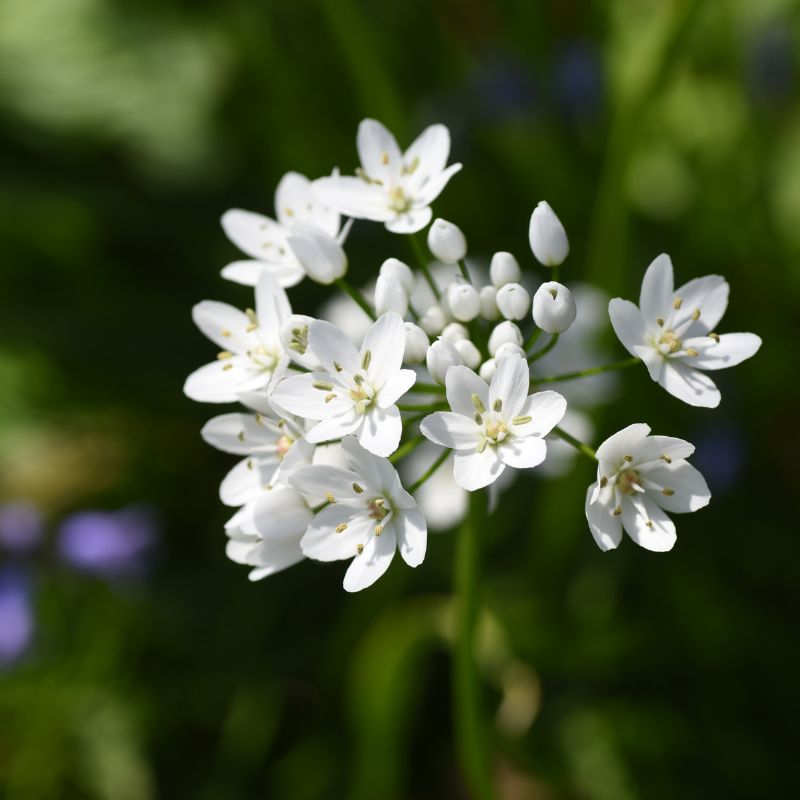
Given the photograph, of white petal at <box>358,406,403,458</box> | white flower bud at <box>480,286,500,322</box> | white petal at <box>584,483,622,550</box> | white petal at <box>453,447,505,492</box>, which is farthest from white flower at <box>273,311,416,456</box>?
white petal at <box>584,483,622,550</box>

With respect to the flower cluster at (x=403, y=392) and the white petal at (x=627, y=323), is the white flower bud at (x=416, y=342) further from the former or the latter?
the white petal at (x=627, y=323)

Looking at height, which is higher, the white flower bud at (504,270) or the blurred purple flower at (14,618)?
the white flower bud at (504,270)

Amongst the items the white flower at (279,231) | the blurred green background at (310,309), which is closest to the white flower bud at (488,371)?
the white flower at (279,231)

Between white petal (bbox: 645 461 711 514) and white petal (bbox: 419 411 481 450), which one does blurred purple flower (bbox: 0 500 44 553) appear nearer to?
white petal (bbox: 419 411 481 450)

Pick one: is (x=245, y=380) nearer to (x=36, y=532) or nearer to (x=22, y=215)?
(x=36, y=532)

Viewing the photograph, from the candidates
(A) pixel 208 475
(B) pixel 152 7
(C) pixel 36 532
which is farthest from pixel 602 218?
(B) pixel 152 7

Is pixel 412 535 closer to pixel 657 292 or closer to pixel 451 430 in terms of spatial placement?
pixel 451 430

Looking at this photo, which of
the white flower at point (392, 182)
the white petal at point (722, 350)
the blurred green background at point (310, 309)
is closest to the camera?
the white petal at point (722, 350)
